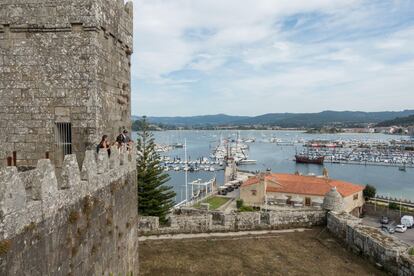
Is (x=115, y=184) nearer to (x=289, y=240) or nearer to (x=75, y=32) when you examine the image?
(x=75, y=32)

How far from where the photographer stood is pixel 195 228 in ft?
44.9

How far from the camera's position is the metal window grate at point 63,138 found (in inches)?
255

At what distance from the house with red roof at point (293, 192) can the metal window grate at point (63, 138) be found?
2847 cm

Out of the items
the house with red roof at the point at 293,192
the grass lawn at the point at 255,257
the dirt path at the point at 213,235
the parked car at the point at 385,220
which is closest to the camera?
the grass lawn at the point at 255,257

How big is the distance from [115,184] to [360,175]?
8633cm

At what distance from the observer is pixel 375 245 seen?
1003 centimetres

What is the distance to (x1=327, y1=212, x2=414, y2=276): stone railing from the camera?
9.07 m

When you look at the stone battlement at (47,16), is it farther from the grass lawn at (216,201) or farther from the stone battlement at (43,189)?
the grass lawn at (216,201)

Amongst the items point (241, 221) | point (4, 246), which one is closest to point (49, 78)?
point (4, 246)

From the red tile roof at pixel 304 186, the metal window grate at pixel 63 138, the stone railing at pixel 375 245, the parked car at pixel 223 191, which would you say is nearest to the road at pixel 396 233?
the red tile roof at pixel 304 186

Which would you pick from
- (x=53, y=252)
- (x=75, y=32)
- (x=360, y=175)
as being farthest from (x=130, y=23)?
(x=360, y=175)

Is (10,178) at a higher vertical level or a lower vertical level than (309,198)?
higher

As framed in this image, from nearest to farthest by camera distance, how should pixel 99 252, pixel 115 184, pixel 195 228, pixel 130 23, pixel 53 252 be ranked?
pixel 53 252, pixel 99 252, pixel 115 184, pixel 130 23, pixel 195 228

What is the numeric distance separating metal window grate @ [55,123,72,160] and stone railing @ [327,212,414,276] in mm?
7660
